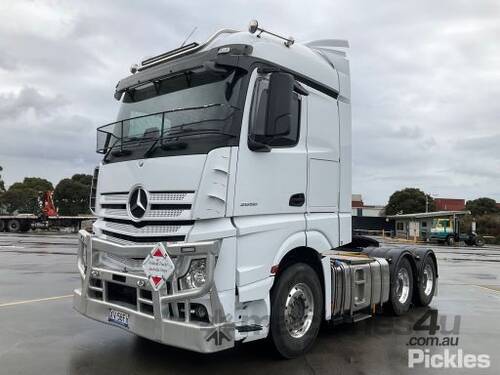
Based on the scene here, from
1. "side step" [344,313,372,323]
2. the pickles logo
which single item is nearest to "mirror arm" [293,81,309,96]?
"side step" [344,313,372,323]

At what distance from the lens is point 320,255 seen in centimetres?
593

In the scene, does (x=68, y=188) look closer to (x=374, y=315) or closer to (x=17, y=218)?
(x=17, y=218)

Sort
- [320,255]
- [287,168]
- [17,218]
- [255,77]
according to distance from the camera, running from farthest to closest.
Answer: [17,218] < [320,255] < [287,168] < [255,77]

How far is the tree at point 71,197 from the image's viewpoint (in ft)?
194

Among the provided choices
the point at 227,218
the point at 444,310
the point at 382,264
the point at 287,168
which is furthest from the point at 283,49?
the point at 444,310

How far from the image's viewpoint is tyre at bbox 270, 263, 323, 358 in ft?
17.3

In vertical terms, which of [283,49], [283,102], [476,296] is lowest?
[476,296]

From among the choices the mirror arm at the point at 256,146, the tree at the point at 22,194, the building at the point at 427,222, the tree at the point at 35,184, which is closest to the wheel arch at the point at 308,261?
the mirror arm at the point at 256,146

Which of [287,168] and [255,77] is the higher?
[255,77]

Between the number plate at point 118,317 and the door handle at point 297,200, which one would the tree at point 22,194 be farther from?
the door handle at point 297,200

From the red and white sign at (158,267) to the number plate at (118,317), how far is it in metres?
0.62

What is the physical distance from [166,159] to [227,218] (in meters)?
0.86

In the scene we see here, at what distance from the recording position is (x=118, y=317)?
5078mm

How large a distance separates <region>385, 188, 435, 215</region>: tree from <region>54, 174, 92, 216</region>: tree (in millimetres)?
48820
